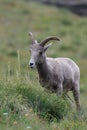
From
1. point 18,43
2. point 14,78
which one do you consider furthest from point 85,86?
point 14,78

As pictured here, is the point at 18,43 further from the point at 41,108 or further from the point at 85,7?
the point at 41,108

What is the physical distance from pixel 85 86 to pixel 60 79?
36.9ft

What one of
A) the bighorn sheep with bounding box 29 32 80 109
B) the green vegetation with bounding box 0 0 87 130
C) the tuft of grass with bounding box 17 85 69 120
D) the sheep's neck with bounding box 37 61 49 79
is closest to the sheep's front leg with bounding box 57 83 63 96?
the bighorn sheep with bounding box 29 32 80 109

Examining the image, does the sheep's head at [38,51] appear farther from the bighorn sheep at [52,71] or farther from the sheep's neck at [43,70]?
the sheep's neck at [43,70]

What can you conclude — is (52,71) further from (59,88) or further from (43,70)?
(59,88)

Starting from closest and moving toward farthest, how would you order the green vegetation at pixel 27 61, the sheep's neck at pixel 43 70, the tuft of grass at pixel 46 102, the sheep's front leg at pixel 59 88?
the green vegetation at pixel 27 61 < the tuft of grass at pixel 46 102 < the sheep's front leg at pixel 59 88 < the sheep's neck at pixel 43 70

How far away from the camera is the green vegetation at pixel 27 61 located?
1056 centimetres

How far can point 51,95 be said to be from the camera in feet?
39.3

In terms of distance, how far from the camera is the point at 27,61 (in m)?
14.3

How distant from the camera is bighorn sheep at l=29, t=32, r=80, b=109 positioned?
13641 mm

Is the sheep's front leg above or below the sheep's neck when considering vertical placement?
below

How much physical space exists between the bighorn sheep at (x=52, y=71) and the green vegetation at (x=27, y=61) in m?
0.29

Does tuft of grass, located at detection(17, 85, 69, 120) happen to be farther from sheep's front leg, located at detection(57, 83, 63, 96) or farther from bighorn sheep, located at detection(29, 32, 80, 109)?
sheep's front leg, located at detection(57, 83, 63, 96)

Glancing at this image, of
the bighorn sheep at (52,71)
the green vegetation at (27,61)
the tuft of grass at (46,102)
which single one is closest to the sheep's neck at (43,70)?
the bighorn sheep at (52,71)
